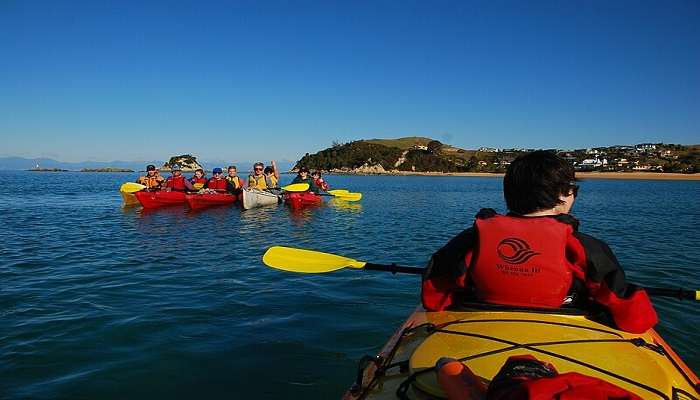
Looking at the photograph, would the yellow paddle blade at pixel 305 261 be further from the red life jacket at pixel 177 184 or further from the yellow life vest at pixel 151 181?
the yellow life vest at pixel 151 181

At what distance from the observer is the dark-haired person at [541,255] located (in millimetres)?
2895

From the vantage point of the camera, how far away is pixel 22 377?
15.2 feet

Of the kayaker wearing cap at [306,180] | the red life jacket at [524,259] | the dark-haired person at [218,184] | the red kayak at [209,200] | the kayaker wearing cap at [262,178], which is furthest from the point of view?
the kayaker wearing cap at [306,180]

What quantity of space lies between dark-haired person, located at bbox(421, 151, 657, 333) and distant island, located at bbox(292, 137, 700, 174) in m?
124

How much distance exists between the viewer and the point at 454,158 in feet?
484

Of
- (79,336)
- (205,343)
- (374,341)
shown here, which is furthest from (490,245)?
(79,336)

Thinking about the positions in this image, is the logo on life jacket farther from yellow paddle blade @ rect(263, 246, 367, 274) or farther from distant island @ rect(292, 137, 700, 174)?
distant island @ rect(292, 137, 700, 174)

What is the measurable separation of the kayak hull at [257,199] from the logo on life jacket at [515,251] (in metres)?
18.3

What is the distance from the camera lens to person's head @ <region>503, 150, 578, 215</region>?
2.96 m

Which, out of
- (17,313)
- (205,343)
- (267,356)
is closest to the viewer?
(267,356)

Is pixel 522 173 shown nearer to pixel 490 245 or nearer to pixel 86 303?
pixel 490 245

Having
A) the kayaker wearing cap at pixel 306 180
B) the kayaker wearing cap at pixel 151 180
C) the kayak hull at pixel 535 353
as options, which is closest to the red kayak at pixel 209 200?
the kayaker wearing cap at pixel 151 180

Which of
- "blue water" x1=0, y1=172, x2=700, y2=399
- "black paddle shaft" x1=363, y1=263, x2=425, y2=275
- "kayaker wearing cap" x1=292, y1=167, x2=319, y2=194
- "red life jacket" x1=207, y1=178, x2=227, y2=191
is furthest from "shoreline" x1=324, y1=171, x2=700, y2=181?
"black paddle shaft" x1=363, y1=263, x2=425, y2=275

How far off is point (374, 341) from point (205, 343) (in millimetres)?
2051
